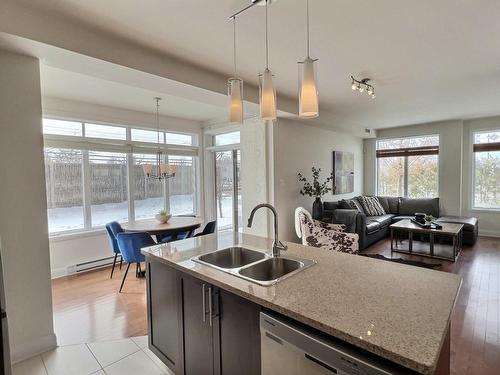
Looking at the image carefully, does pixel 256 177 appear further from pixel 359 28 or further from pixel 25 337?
pixel 25 337

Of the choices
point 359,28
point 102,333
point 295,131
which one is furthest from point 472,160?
point 102,333

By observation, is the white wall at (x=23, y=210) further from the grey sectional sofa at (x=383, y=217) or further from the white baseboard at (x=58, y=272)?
the grey sectional sofa at (x=383, y=217)

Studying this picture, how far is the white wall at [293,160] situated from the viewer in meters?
4.52

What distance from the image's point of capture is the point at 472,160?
5984 mm

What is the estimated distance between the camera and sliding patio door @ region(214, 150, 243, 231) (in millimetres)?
5602

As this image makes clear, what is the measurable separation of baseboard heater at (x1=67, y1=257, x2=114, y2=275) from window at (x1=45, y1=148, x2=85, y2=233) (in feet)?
1.89

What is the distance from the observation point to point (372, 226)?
4.95 metres

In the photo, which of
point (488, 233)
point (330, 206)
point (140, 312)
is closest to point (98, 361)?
point (140, 312)

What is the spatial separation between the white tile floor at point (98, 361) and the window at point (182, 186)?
11.1 feet

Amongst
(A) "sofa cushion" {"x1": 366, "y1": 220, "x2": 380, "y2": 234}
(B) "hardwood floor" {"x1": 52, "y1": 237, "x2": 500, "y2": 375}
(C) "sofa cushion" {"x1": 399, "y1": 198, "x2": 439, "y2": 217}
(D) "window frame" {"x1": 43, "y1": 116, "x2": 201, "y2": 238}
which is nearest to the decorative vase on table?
(A) "sofa cushion" {"x1": 366, "y1": 220, "x2": 380, "y2": 234}

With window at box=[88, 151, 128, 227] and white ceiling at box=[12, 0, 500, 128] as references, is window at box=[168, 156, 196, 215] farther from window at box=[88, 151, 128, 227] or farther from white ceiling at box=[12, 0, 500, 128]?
white ceiling at box=[12, 0, 500, 128]

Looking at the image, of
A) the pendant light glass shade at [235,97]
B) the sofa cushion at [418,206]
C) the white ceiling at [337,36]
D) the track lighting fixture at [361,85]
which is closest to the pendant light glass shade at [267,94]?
the pendant light glass shade at [235,97]

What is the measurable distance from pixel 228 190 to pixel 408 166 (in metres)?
4.55

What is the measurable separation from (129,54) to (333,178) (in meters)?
4.72
